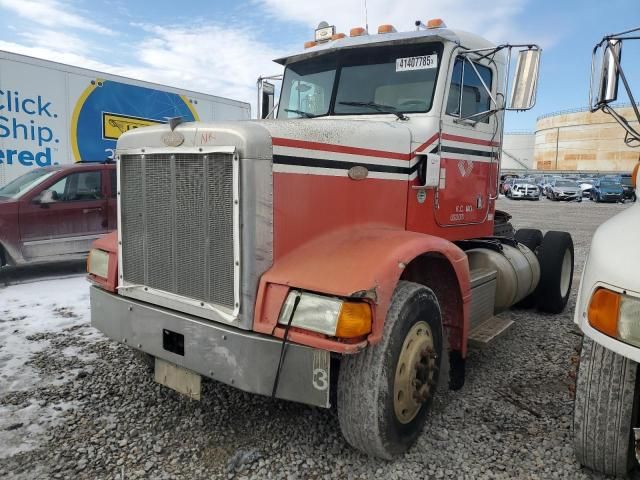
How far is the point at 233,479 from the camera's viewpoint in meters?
2.64

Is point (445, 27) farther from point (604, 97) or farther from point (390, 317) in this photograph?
point (390, 317)

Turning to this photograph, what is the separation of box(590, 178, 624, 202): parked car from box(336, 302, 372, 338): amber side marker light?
31.1 metres

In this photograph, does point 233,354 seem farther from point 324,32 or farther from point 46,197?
point 46,197

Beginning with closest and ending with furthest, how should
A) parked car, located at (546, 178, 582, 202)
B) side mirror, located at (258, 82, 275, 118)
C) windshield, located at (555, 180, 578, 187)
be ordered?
1. side mirror, located at (258, 82, 275, 118)
2. parked car, located at (546, 178, 582, 202)
3. windshield, located at (555, 180, 578, 187)

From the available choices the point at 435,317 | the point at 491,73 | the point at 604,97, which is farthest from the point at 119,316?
the point at 491,73

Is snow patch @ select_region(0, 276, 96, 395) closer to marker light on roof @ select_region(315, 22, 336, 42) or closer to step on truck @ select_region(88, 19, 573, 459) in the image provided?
step on truck @ select_region(88, 19, 573, 459)

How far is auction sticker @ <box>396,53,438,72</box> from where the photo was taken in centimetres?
374

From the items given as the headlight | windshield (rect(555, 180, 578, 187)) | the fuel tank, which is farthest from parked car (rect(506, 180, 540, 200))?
the headlight

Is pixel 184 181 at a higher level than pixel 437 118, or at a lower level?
lower

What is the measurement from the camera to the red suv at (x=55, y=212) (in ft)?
23.3

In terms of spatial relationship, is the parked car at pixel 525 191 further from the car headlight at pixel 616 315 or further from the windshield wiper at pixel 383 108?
the car headlight at pixel 616 315

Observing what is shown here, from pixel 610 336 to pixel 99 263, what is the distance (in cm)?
300

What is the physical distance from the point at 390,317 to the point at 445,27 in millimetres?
2496

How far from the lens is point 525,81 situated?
3600mm
